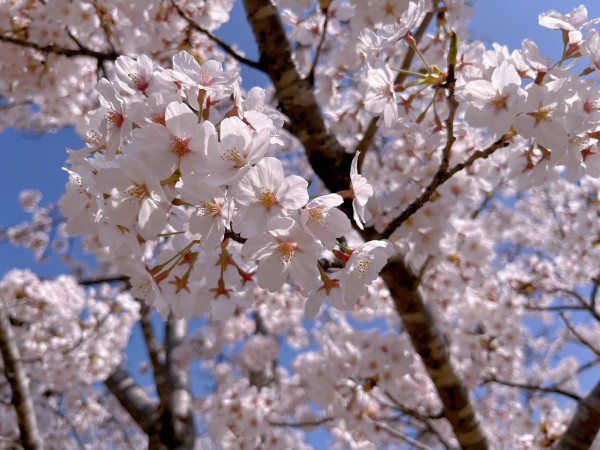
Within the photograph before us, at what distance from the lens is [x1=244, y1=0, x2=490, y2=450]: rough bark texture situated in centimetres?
179

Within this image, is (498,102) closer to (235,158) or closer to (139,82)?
(235,158)

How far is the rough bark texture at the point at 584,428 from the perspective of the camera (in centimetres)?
210

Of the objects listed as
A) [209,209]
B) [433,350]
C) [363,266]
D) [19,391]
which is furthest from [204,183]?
[19,391]

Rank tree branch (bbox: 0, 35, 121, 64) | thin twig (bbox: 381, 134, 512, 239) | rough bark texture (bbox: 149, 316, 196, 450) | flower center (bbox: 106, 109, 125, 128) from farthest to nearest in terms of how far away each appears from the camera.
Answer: rough bark texture (bbox: 149, 316, 196, 450) → tree branch (bbox: 0, 35, 121, 64) → thin twig (bbox: 381, 134, 512, 239) → flower center (bbox: 106, 109, 125, 128)

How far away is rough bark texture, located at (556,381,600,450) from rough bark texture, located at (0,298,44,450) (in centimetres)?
273

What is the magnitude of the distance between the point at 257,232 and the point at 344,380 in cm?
198

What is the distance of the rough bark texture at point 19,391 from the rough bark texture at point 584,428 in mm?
2732

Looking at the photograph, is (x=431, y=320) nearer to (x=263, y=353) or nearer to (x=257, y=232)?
(x=257, y=232)

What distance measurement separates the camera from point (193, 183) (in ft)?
2.97

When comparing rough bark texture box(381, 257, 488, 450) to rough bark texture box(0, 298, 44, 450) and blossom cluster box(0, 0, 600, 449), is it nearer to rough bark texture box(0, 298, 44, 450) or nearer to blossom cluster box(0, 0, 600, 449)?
blossom cluster box(0, 0, 600, 449)

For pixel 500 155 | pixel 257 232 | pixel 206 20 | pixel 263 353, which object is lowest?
pixel 257 232

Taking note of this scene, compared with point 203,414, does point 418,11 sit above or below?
below

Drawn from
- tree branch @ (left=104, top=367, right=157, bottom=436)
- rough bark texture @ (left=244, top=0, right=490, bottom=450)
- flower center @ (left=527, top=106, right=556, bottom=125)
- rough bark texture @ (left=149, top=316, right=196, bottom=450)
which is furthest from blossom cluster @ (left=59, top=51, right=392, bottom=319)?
tree branch @ (left=104, top=367, right=157, bottom=436)

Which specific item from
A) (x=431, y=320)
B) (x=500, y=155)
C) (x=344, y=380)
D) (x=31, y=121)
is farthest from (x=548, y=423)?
(x=31, y=121)
